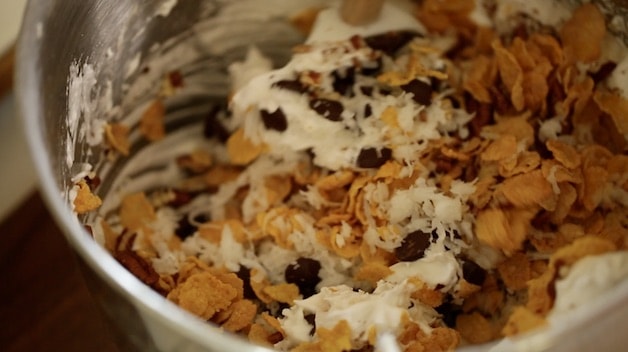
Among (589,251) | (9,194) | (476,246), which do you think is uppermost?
(589,251)

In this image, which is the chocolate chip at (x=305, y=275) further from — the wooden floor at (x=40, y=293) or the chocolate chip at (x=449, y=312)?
the wooden floor at (x=40, y=293)

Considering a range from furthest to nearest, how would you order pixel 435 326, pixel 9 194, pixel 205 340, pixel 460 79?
pixel 9 194 → pixel 460 79 → pixel 435 326 → pixel 205 340

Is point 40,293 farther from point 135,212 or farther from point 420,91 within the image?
point 420,91

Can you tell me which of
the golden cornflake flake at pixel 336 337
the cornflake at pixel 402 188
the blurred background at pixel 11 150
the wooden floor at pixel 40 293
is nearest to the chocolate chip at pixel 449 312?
the cornflake at pixel 402 188

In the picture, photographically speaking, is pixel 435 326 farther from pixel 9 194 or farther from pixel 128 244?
pixel 9 194

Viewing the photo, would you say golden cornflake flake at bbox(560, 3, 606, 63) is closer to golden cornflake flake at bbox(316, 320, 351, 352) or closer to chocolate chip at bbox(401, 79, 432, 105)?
chocolate chip at bbox(401, 79, 432, 105)

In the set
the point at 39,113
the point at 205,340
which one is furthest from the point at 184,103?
the point at 205,340

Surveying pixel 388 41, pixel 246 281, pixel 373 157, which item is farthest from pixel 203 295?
pixel 388 41
